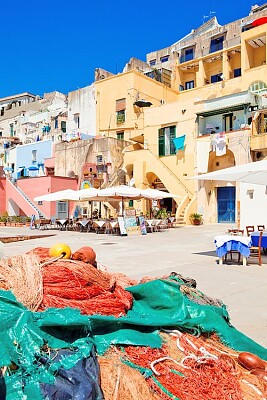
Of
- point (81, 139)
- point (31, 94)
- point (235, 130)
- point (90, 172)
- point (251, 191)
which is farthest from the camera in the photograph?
point (31, 94)

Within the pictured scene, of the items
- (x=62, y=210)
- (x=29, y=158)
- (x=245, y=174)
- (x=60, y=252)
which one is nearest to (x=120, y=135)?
(x=62, y=210)

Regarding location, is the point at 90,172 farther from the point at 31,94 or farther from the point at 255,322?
the point at 31,94

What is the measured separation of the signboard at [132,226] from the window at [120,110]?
61.5 feet


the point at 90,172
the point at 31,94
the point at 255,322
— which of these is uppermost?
the point at 31,94

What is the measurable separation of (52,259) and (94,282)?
52cm

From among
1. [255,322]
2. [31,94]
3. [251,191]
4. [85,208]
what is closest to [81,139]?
[85,208]

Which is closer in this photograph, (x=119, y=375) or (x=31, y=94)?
(x=119, y=375)

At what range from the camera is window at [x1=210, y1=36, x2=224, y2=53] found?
129 ft

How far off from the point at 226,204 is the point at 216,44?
72.1 feet

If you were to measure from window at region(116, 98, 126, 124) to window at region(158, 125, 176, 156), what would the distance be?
6828 mm

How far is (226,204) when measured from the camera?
2609 centimetres

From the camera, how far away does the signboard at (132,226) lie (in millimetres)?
18750

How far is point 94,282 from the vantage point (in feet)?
12.1

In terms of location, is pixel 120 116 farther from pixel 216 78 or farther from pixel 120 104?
pixel 216 78
